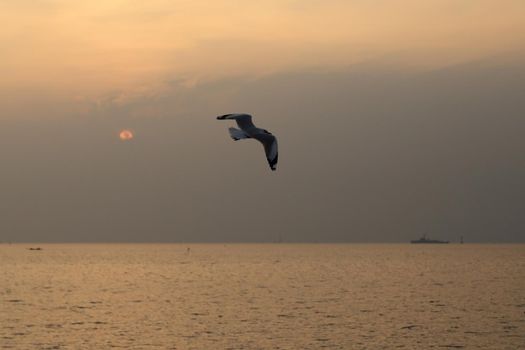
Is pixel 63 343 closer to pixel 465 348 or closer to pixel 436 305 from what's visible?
pixel 465 348

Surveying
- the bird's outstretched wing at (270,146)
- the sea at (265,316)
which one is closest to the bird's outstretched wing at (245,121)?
the bird's outstretched wing at (270,146)

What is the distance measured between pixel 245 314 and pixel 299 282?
56057 millimetres

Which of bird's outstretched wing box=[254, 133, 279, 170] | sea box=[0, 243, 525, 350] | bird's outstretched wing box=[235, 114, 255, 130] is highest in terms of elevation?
bird's outstretched wing box=[235, 114, 255, 130]

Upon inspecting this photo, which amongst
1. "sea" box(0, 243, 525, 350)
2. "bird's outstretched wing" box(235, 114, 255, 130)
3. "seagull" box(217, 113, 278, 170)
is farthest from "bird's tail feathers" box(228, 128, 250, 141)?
"sea" box(0, 243, 525, 350)

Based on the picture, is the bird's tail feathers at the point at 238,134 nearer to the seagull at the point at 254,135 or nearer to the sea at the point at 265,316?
the seagull at the point at 254,135

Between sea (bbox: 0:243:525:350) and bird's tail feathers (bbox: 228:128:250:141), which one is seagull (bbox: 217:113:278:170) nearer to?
bird's tail feathers (bbox: 228:128:250:141)

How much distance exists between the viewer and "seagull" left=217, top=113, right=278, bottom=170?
20219mm

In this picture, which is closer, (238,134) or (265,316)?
(238,134)

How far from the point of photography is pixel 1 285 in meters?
135

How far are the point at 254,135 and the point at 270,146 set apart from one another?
88 cm

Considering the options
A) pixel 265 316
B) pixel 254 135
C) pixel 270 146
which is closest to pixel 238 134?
pixel 254 135

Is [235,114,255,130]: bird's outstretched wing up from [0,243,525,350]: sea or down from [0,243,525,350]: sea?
up

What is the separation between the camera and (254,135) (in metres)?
20.6

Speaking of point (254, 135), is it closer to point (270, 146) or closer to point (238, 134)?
point (238, 134)
